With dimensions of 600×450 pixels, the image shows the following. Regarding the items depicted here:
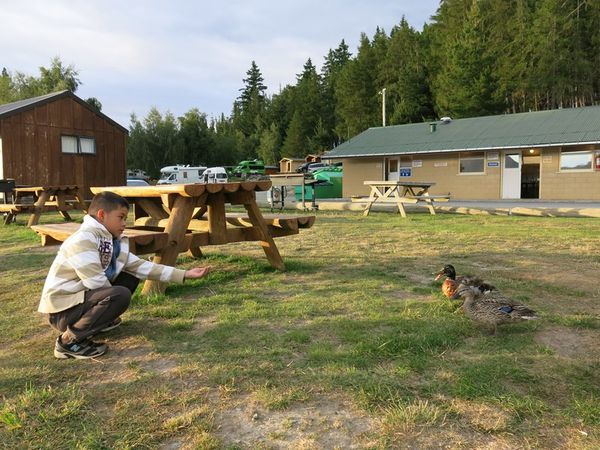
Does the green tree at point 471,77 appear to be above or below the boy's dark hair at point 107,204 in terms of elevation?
above

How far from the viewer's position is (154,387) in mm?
2473

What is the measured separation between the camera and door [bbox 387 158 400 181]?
24.5 metres

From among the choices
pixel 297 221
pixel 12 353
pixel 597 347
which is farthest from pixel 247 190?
pixel 597 347

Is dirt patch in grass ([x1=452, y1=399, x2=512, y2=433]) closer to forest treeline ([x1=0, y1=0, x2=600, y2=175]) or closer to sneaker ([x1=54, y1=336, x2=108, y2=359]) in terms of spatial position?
sneaker ([x1=54, y1=336, x2=108, y2=359])

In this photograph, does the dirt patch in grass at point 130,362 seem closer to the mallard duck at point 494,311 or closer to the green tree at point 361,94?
the mallard duck at point 494,311

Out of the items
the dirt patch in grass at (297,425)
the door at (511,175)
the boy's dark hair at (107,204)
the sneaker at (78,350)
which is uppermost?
the door at (511,175)

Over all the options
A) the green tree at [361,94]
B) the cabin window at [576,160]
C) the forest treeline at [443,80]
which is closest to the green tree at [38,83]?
the forest treeline at [443,80]

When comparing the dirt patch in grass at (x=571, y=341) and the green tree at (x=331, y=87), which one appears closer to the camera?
the dirt patch in grass at (x=571, y=341)

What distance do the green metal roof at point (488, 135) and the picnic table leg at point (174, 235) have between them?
18.1 meters

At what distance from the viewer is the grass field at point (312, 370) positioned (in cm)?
204

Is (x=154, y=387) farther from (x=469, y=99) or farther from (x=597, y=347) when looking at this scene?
(x=469, y=99)

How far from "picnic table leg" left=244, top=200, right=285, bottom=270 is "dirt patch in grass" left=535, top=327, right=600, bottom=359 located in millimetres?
2752

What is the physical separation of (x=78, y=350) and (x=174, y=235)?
60.4 inches

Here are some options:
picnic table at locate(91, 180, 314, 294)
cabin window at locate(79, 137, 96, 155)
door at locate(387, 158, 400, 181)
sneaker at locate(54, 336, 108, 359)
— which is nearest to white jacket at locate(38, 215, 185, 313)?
sneaker at locate(54, 336, 108, 359)
